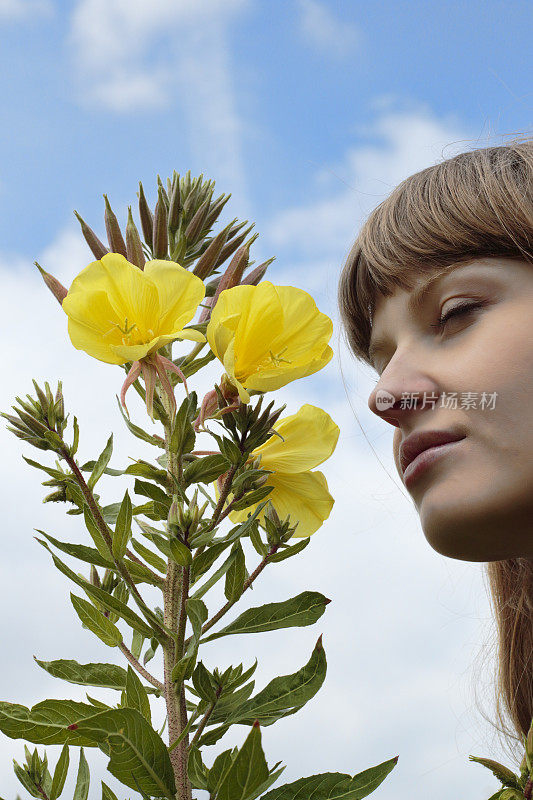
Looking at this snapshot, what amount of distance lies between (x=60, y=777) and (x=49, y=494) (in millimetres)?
459

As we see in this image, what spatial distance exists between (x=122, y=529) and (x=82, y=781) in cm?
44

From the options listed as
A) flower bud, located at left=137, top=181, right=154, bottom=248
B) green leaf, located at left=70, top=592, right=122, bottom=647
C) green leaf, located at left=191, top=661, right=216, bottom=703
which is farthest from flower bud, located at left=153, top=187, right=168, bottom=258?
green leaf, located at left=191, top=661, right=216, bottom=703

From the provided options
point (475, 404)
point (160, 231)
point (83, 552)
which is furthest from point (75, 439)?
point (475, 404)

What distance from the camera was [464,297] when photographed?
61.8 inches

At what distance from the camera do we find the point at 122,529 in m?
1.13

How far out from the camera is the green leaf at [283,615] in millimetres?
1167

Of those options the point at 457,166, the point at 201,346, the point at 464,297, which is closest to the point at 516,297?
the point at 464,297

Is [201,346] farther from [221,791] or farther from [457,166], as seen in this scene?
[457,166]

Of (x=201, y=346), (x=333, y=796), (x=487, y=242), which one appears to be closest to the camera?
(x=333, y=796)

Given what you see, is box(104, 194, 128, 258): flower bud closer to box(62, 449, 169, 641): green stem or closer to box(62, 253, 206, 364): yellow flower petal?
box(62, 253, 206, 364): yellow flower petal

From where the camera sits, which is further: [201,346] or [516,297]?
[516,297]

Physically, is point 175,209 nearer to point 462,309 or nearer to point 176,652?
point 462,309

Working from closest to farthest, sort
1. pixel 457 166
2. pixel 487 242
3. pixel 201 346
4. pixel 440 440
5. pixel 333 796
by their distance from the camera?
pixel 333 796, pixel 201 346, pixel 440 440, pixel 487 242, pixel 457 166

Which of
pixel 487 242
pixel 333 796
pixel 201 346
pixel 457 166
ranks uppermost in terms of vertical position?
pixel 457 166
